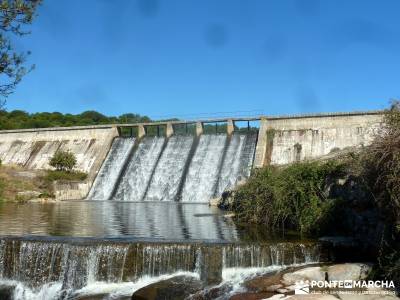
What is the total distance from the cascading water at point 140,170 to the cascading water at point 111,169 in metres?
0.86

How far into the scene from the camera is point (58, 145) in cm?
5034

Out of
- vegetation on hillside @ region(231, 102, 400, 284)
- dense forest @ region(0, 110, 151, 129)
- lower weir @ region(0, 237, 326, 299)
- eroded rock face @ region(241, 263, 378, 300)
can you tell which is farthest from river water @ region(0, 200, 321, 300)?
dense forest @ region(0, 110, 151, 129)

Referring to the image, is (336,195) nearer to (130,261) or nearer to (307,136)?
(130,261)

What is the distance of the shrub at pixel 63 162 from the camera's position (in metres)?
44.9

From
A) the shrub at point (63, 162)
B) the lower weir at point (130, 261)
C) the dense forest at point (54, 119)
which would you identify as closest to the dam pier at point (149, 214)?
the lower weir at point (130, 261)

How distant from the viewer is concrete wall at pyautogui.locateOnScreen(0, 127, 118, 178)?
1809 inches

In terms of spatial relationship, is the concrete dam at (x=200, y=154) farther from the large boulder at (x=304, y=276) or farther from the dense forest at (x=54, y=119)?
the dense forest at (x=54, y=119)

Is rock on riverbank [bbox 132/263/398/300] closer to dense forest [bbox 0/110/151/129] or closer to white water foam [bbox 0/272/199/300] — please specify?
white water foam [bbox 0/272/199/300]

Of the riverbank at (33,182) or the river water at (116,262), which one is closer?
the river water at (116,262)

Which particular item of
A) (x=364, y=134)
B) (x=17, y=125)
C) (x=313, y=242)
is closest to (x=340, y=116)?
(x=364, y=134)

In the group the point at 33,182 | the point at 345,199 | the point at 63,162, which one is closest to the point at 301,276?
the point at 345,199

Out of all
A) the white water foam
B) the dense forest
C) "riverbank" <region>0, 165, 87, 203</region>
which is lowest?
the white water foam

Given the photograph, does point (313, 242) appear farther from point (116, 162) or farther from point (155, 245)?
point (116, 162)

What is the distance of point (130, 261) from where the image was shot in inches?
507
